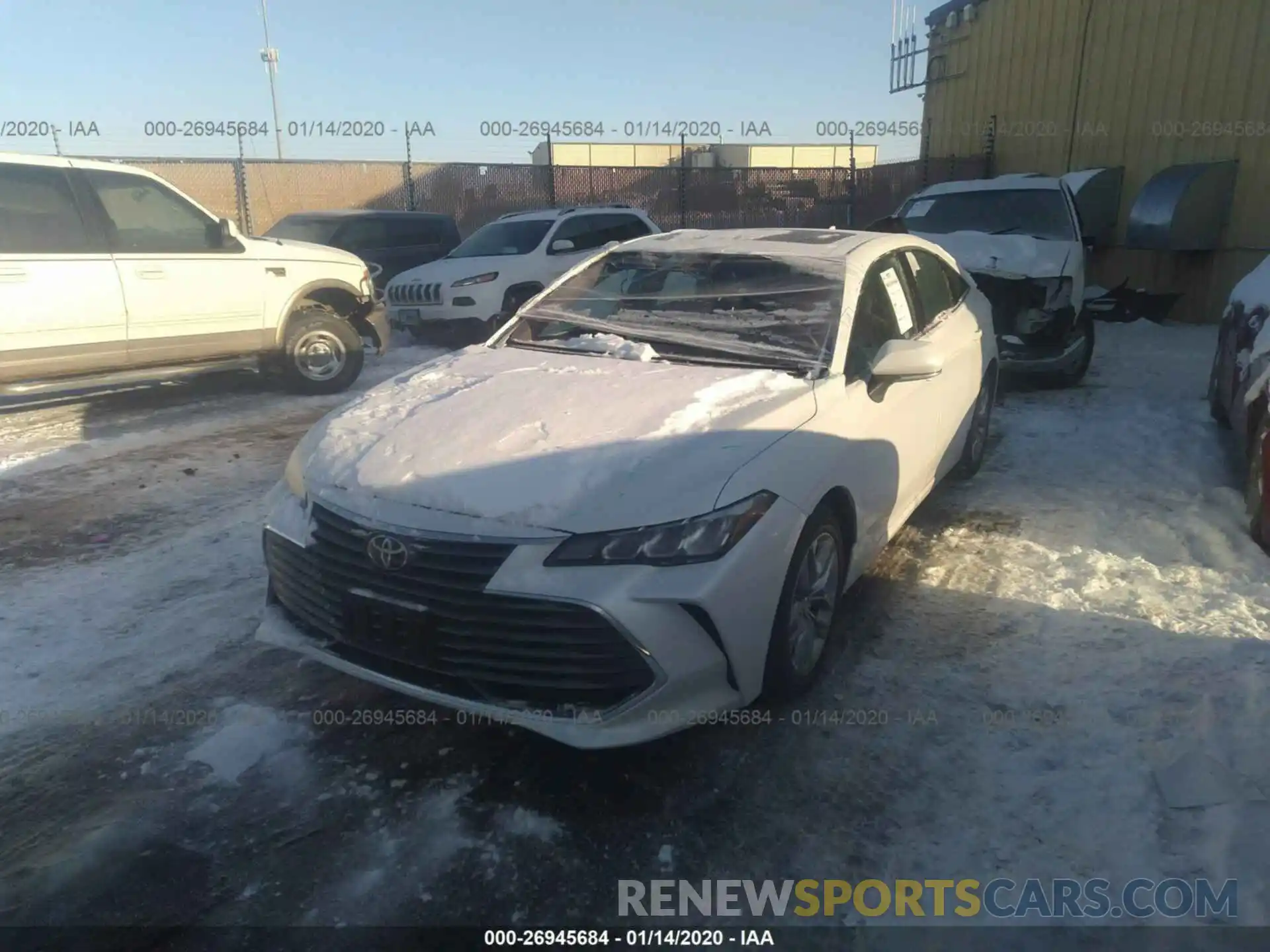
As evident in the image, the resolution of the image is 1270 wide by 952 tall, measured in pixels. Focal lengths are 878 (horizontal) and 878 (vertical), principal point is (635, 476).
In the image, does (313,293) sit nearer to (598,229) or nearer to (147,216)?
(147,216)

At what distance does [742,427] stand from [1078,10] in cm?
1489

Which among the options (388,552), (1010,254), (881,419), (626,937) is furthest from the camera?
(1010,254)

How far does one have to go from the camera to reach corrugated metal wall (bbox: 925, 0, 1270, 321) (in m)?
11.6

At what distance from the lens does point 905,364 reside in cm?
349

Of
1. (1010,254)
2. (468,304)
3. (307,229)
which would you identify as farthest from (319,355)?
(1010,254)

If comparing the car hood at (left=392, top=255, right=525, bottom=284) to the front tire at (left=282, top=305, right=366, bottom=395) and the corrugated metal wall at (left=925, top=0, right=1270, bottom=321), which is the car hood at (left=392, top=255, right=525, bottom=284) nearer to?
the front tire at (left=282, top=305, right=366, bottom=395)

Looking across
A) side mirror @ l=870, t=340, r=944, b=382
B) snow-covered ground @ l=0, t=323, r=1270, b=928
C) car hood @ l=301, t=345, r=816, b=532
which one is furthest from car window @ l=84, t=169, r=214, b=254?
side mirror @ l=870, t=340, r=944, b=382

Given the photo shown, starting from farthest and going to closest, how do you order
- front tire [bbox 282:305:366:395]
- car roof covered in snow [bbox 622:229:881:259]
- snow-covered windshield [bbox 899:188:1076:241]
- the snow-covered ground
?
snow-covered windshield [bbox 899:188:1076:241], front tire [bbox 282:305:366:395], car roof covered in snow [bbox 622:229:881:259], the snow-covered ground

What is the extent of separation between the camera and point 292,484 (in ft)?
10.2

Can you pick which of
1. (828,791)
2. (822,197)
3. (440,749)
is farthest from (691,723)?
(822,197)

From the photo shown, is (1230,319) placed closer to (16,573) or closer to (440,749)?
(440,749)

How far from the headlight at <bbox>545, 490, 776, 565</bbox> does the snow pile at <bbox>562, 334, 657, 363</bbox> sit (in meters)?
1.26

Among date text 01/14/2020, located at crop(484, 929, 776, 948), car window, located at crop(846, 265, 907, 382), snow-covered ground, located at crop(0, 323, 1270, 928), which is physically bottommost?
date text 01/14/2020, located at crop(484, 929, 776, 948)

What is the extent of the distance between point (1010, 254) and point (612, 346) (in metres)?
5.50
